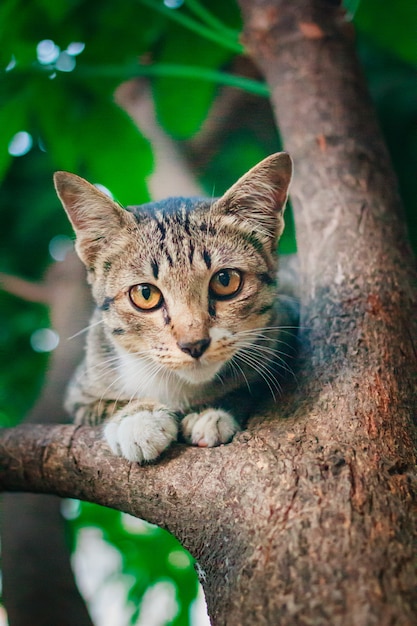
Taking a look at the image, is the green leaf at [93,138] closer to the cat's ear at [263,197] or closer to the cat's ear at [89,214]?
the cat's ear at [89,214]

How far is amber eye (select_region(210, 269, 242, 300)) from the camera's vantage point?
120cm

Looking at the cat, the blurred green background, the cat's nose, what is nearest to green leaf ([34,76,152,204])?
the blurred green background

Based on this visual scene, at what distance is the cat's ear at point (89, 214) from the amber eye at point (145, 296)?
0.54ft

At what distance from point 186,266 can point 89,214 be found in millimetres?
279

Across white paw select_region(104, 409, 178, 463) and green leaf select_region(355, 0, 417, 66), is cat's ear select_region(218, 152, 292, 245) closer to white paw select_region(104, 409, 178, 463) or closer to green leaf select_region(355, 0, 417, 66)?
white paw select_region(104, 409, 178, 463)

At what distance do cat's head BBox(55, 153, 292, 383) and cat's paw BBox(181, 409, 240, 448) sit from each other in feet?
0.33

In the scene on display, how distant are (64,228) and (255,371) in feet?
2.36

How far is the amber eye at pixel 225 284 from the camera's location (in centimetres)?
120

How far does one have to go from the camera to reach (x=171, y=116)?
5.45 feet

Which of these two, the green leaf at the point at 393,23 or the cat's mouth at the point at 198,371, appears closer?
the cat's mouth at the point at 198,371

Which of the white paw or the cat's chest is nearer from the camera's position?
the white paw

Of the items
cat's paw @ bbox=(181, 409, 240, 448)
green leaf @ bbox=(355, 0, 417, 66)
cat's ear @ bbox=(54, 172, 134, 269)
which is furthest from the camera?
green leaf @ bbox=(355, 0, 417, 66)

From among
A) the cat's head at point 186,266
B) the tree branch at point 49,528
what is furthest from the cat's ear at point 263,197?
the tree branch at point 49,528

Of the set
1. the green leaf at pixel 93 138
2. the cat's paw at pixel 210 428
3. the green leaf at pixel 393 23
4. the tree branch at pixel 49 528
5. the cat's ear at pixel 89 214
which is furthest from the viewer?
the green leaf at pixel 393 23
